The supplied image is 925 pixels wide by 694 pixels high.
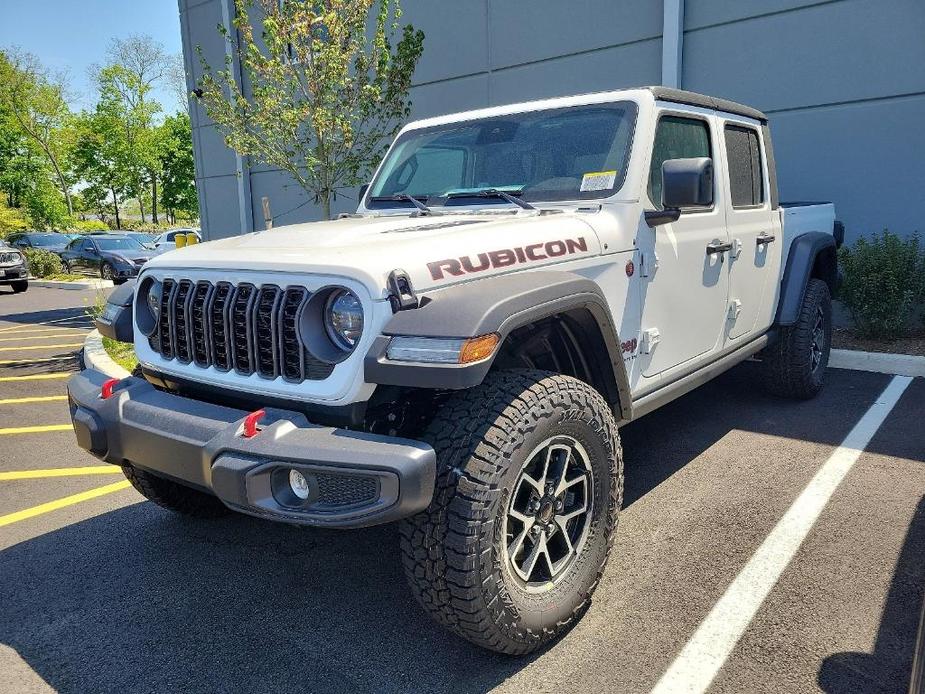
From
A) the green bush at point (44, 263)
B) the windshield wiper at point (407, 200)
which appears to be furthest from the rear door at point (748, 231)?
the green bush at point (44, 263)

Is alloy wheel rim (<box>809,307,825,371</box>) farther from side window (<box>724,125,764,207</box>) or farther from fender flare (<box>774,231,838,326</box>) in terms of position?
side window (<box>724,125,764,207</box>)

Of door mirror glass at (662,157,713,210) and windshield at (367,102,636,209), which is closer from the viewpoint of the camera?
door mirror glass at (662,157,713,210)

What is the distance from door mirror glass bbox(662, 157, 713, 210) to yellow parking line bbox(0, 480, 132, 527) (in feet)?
10.9

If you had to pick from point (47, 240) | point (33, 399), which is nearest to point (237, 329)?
point (33, 399)

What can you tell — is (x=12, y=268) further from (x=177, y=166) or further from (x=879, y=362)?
(x=177, y=166)

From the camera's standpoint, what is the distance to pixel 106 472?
4.47 m

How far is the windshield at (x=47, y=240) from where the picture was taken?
957 inches

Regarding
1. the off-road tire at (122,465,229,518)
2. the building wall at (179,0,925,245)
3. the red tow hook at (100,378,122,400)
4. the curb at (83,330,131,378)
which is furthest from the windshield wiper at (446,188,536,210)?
the building wall at (179,0,925,245)

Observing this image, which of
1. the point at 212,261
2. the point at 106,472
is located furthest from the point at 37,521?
the point at 212,261

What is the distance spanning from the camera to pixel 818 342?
5.30m

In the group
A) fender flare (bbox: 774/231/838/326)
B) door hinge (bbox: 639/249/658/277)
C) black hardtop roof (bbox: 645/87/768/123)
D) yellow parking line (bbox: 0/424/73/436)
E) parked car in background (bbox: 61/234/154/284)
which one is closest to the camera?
door hinge (bbox: 639/249/658/277)

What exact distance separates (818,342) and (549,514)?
12.3 feet

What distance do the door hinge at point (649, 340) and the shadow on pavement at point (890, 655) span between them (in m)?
1.34

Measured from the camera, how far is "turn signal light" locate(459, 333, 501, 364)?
2.07 meters
